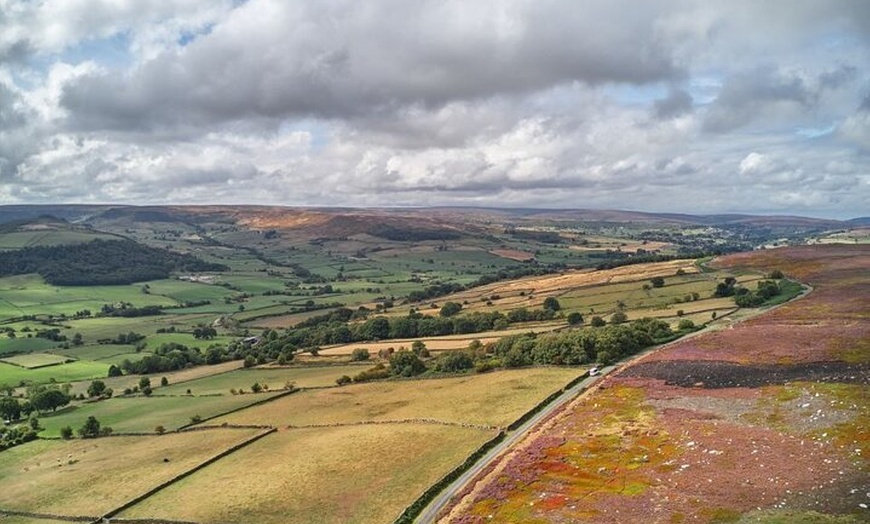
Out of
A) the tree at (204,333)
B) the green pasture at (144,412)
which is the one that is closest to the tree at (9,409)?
the green pasture at (144,412)

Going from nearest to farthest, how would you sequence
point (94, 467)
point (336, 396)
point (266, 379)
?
point (94, 467), point (336, 396), point (266, 379)

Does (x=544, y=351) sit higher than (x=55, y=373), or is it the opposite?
(x=544, y=351)

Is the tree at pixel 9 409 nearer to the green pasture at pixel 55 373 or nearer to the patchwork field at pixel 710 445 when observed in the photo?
the green pasture at pixel 55 373

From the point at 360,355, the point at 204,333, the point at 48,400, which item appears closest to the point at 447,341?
the point at 360,355

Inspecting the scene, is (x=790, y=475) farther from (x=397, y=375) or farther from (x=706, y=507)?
(x=397, y=375)

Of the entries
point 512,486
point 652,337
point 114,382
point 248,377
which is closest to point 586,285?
point 652,337

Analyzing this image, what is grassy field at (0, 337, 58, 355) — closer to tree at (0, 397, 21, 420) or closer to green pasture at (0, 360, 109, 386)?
green pasture at (0, 360, 109, 386)

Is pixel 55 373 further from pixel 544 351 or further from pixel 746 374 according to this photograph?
pixel 746 374
